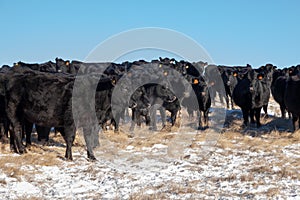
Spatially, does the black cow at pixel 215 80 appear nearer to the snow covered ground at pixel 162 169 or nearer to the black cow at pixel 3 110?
the snow covered ground at pixel 162 169

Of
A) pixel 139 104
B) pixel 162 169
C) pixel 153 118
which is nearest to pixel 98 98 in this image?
pixel 162 169

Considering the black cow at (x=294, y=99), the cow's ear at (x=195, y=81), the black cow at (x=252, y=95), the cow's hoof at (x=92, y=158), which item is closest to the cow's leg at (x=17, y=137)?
the cow's hoof at (x=92, y=158)

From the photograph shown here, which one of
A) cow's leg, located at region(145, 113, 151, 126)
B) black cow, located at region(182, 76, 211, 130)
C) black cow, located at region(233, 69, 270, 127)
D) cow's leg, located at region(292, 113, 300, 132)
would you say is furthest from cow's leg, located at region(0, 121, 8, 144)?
cow's leg, located at region(292, 113, 300, 132)

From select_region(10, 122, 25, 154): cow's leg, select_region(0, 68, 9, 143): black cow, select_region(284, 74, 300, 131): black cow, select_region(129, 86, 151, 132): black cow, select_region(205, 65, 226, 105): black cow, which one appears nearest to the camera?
select_region(10, 122, 25, 154): cow's leg

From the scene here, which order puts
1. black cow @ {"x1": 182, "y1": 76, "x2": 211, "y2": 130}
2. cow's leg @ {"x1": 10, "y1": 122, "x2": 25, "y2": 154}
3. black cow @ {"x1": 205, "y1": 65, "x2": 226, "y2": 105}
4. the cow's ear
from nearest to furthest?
cow's leg @ {"x1": 10, "y1": 122, "x2": 25, "y2": 154} → black cow @ {"x1": 182, "y1": 76, "x2": 211, "y2": 130} → the cow's ear → black cow @ {"x1": 205, "y1": 65, "x2": 226, "y2": 105}

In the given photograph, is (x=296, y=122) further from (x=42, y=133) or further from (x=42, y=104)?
(x=42, y=104)

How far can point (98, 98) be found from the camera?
35.3ft

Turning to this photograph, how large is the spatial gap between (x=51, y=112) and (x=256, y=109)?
7.92m

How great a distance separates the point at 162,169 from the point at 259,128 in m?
6.94

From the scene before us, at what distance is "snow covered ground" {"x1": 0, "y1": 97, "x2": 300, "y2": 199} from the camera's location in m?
7.18

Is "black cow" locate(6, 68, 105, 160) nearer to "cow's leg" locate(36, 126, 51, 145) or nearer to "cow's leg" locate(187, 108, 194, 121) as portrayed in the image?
Answer: "cow's leg" locate(36, 126, 51, 145)

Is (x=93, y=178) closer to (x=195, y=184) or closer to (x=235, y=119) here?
(x=195, y=184)

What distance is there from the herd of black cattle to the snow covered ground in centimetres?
70

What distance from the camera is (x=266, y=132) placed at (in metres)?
14.0
